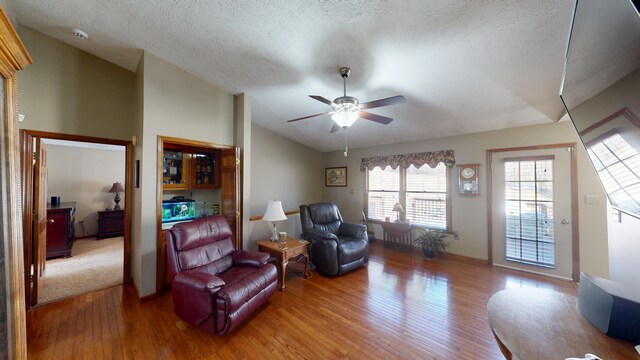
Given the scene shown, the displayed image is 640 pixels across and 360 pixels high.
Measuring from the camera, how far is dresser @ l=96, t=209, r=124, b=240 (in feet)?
17.3

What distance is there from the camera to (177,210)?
3506 mm

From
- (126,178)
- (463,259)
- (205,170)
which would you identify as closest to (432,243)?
(463,259)

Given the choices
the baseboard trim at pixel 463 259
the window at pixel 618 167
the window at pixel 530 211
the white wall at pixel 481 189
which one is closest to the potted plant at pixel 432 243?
the baseboard trim at pixel 463 259

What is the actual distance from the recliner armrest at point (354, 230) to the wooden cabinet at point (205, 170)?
2336mm

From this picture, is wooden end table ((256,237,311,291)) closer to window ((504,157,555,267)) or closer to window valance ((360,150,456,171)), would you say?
window valance ((360,150,456,171))

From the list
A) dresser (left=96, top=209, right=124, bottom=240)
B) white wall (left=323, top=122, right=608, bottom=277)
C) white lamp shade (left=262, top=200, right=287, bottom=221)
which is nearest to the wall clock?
white wall (left=323, top=122, right=608, bottom=277)

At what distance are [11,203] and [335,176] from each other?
16.9 feet

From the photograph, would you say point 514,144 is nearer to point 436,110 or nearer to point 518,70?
point 436,110

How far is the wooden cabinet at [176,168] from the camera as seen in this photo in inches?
137

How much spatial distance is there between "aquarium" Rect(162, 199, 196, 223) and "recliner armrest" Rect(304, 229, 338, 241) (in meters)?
1.91

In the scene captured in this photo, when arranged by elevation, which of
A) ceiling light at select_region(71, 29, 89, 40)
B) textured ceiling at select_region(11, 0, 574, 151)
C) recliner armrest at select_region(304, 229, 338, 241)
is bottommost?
recliner armrest at select_region(304, 229, 338, 241)

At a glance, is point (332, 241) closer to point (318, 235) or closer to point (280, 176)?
point (318, 235)

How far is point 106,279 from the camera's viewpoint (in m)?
3.23

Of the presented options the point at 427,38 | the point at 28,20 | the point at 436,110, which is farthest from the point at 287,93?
the point at 28,20
